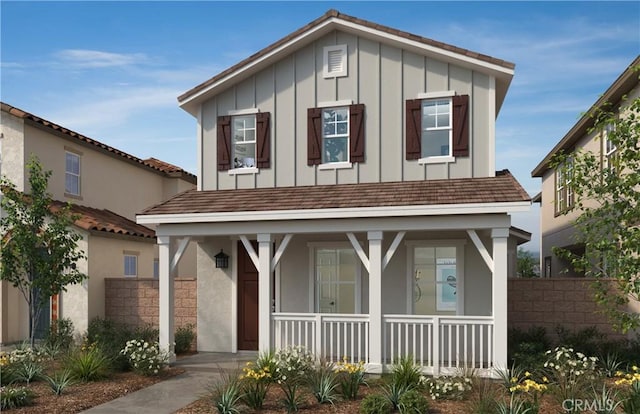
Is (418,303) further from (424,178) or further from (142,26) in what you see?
(142,26)

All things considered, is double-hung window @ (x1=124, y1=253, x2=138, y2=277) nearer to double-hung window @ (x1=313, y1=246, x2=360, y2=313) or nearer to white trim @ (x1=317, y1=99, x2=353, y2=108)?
double-hung window @ (x1=313, y1=246, x2=360, y2=313)

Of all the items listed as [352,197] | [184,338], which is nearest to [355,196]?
[352,197]

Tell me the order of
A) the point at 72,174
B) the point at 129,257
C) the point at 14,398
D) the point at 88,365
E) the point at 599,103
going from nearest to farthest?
the point at 14,398 → the point at 88,365 → the point at 599,103 → the point at 129,257 → the point at 72,174

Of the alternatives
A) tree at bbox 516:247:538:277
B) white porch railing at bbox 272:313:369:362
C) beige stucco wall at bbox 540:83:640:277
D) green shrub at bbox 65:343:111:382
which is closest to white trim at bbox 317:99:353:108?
white porch railing at bbox 272:313:369:362

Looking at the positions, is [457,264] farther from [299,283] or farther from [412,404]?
[412,404]

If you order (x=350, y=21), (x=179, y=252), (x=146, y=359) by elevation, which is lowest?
(x=146, y=359)

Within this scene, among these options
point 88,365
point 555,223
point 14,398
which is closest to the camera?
point 14,398

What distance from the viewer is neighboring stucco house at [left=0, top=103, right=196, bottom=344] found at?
13.8 metres

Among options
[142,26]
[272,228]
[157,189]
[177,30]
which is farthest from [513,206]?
[157,189]

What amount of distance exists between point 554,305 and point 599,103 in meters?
5.49

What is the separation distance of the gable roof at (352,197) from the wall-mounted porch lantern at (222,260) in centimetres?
148

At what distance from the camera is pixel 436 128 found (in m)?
11.5

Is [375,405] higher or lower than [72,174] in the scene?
lower

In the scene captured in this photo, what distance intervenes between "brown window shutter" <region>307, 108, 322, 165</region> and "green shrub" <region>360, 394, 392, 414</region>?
5.83 metres
